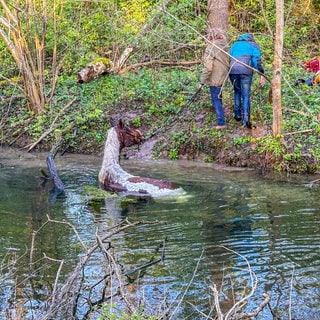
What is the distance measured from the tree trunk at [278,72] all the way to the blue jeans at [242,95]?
86 centimetres

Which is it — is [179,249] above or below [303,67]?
below

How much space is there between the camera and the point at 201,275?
665 centimetres

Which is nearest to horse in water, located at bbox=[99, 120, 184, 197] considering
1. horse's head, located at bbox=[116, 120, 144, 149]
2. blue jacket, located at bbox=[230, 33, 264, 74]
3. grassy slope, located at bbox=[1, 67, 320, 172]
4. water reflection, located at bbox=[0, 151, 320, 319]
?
horse's head, located at bbox=[116, 120, 144, 149]

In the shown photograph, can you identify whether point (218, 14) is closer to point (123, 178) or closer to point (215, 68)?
point (215, 68)

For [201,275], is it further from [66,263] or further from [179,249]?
[66,263]

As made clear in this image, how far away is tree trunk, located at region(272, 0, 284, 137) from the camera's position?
1182 cm

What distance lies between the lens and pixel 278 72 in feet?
41.2

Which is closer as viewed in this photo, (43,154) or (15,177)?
(15,177)

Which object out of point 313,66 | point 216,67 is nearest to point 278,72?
point 216,67

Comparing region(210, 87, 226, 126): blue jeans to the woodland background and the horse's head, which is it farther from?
the horse's head

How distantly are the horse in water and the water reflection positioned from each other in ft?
1.28

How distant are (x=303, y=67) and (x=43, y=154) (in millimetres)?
7211

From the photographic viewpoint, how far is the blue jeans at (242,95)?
44.1ft

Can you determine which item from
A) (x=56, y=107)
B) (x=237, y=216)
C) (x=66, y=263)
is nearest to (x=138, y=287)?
(x=66, y=263)
